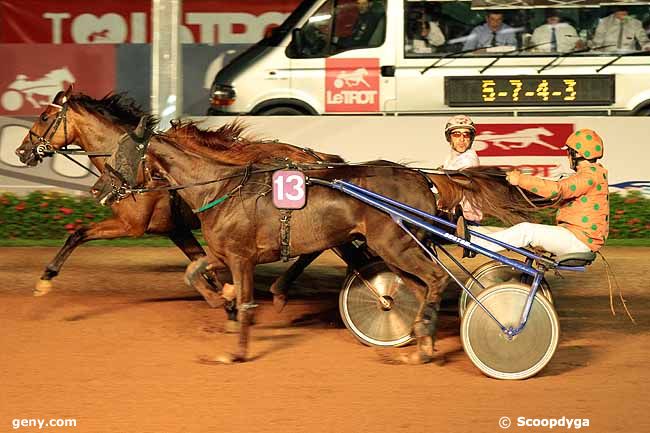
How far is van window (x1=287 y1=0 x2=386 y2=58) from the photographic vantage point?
13.7 metres

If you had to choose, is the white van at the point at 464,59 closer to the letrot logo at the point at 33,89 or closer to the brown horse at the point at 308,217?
the letrot logo at the point at 33,89

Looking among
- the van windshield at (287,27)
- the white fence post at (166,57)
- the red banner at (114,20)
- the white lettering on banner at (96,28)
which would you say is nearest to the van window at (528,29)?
the van windshield at (287,27)

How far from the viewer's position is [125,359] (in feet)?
23.0

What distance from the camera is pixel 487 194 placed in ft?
23.4

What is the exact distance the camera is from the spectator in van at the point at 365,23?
44.9 ft

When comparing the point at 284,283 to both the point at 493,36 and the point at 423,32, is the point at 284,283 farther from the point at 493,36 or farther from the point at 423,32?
the point at 493,36

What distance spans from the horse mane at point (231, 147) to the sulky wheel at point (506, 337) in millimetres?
1780

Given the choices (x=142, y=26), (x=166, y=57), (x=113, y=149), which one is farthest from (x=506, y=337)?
(x=142, y=26)

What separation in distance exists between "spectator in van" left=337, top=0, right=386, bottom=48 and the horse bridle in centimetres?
577

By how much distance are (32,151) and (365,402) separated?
4.05m

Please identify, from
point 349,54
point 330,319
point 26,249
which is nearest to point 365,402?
point 330,319

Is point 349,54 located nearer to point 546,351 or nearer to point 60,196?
point 60,196

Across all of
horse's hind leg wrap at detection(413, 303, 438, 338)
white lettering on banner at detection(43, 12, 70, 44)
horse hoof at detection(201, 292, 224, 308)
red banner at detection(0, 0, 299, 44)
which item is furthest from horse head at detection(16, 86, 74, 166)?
white lettering on banner at detection(43, 12, 70, 44)

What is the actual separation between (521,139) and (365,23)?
2.96 meters
